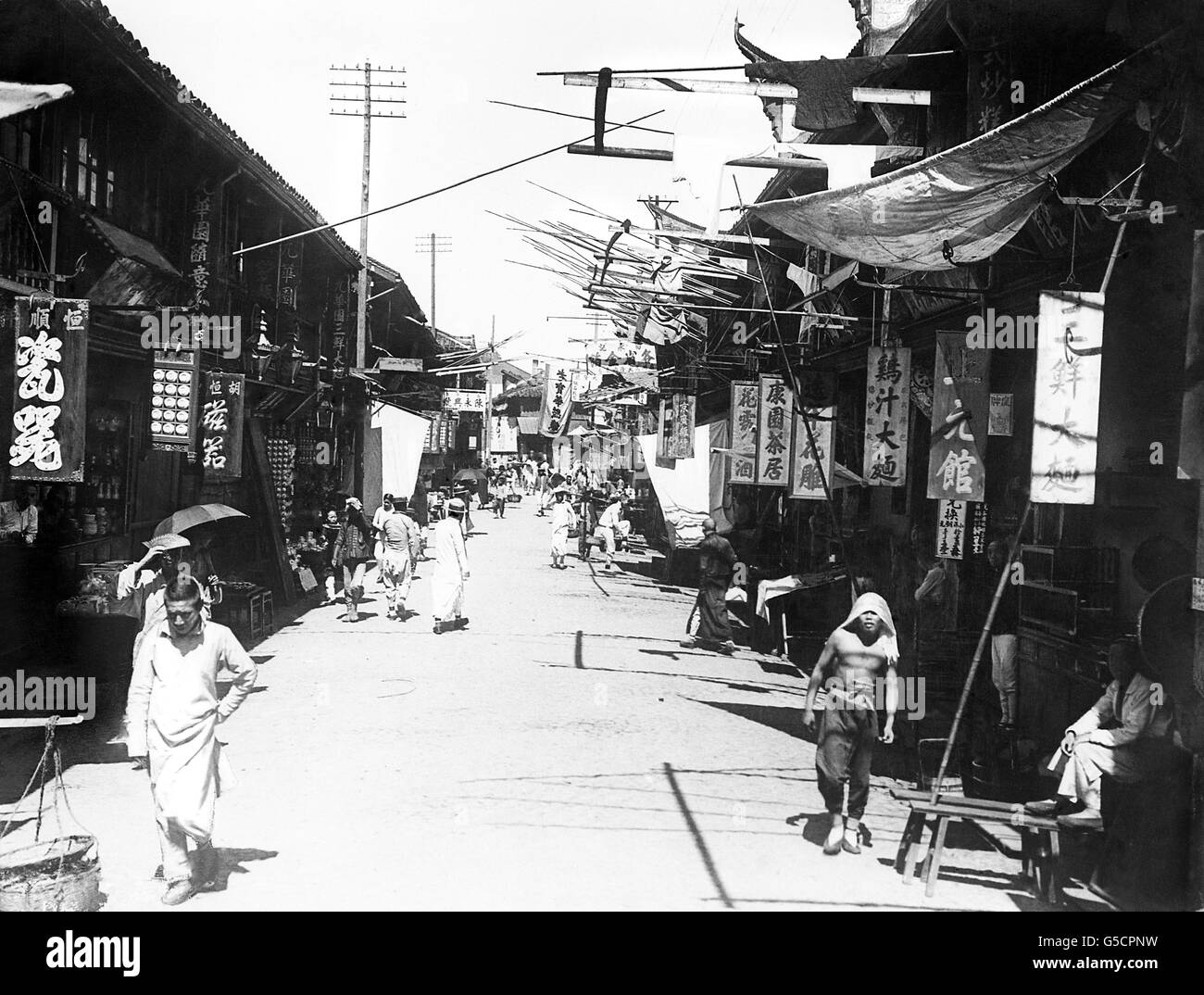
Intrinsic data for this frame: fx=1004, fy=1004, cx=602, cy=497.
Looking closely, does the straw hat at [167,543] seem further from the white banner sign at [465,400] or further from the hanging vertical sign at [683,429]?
the white banner sign at [465,400]

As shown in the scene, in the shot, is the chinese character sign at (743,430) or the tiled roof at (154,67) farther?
the chinese character sign at (743,430)

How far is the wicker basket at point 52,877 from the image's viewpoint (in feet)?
17.5

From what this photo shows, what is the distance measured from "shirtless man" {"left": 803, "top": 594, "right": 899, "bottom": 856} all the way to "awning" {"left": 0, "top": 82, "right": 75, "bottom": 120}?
726cm

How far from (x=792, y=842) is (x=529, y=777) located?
2.21 meters

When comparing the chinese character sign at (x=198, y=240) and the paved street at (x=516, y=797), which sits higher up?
the chinese character sign at (x=198, y=240)

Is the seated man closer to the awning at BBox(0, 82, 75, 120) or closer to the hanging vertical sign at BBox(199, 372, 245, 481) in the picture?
the awning at BBox(0, 82, 75, 120)

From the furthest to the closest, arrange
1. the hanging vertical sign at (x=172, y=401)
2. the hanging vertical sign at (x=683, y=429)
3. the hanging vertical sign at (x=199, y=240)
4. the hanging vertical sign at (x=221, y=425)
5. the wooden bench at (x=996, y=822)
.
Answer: the hanging vertical sign at (x=683, y=429)
the hanging vertical sign at (x=199, y=240)
the hanging vertical sign at (x=221, y=425)
the hanging vertical sign at (x=172, y=401)
the wooden bench at (x=996, y=822)

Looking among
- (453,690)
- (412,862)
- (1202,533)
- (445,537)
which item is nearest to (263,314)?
(445,537)

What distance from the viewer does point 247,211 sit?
55.8ft

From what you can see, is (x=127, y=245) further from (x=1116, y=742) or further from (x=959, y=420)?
(x=1116, y=742)

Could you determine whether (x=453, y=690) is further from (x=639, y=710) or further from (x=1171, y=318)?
(x=1171, y=318)

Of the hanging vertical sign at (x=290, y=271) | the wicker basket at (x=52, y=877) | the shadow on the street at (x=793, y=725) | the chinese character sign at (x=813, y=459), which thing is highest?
the hanging vertical sign at (x=290, y=271)

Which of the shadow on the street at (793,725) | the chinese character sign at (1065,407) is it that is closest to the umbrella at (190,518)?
the shadow on the street at (793,725)

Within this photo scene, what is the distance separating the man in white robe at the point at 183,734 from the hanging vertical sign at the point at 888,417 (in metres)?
7.21
